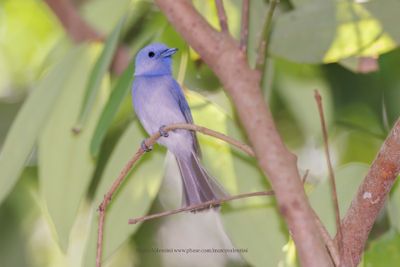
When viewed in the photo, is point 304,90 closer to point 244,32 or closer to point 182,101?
point 182,101

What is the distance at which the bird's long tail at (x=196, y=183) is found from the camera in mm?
1315

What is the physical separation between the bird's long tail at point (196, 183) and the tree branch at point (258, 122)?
306 millimetres

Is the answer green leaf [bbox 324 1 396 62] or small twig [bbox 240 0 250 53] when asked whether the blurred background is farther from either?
small twig [bbox 240 0 250 53]

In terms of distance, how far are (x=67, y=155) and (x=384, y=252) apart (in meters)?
0.56

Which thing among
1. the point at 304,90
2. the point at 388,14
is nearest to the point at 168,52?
the point at 304,90

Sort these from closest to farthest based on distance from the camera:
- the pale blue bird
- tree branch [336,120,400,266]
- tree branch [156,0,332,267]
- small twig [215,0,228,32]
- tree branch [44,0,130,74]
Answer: tree branch [156,0,332,267], tree branch [336,120,400,266], small twig [215,0,228,32], the pale blue bird, tree branch [44,0,130,74]

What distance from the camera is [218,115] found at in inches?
51.8

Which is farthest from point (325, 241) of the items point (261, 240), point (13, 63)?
point (13, 63)

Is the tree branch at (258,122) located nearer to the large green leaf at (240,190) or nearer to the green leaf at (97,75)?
the green leaf at (97,75)

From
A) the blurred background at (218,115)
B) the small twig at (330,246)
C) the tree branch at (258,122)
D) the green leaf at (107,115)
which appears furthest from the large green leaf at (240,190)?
the small twig at (330,246)

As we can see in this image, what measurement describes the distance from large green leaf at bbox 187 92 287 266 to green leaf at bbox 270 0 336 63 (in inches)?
5.9

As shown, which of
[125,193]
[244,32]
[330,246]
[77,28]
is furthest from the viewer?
[77,28]

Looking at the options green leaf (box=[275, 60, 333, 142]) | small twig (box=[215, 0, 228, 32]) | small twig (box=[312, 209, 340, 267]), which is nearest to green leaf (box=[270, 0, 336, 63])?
green leaf (box=[275, 60, 333, 142])

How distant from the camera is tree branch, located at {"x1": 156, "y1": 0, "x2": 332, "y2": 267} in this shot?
765 millimetres
